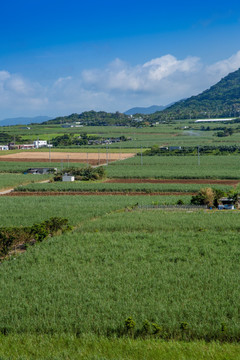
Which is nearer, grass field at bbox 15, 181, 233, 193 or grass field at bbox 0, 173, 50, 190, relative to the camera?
grass field at bbox 15, 181, 233, 193

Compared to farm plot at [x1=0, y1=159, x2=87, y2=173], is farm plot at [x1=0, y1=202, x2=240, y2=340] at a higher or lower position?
lower

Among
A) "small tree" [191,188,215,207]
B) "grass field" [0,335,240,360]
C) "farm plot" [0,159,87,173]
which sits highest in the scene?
"farm plot" [0,159,87,173]

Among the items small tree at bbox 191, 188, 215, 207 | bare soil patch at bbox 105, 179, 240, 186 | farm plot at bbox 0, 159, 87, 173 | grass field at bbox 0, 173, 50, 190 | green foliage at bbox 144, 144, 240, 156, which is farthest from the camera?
green foliage at bbox 144, 144, 240, 156

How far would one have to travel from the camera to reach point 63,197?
4950cm

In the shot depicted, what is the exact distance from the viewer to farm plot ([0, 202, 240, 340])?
1738 cm

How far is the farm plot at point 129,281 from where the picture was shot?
17375mm

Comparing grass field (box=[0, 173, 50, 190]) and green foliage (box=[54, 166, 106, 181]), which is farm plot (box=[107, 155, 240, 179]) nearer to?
green foliage (box=[54, 166, 106, 181])

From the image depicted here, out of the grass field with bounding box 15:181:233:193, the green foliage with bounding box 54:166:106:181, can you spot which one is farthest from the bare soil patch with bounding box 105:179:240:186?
the grass field with bounding box 15:181:233:193

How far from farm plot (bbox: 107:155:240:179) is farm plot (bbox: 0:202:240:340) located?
33347 millimetres

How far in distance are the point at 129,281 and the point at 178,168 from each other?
5744 cm

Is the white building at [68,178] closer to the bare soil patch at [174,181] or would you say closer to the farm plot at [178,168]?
the bare soil patch at [174,181]

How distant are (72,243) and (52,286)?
6.98m

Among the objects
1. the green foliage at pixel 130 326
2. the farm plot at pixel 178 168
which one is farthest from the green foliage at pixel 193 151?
the green foliage at pixel 130 326

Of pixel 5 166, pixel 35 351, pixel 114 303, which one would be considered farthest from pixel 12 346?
pixel 5 166
